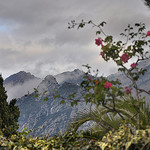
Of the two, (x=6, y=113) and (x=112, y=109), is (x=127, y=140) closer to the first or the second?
(x=112, y=109)

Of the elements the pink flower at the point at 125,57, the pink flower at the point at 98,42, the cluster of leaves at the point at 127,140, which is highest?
the pink flower at the point at 98,42

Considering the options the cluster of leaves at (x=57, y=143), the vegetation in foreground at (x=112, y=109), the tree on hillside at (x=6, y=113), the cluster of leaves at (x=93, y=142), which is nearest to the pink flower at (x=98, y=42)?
the vegetation in foreground at (x=112, y=109)

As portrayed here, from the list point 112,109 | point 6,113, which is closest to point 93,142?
point 112,109

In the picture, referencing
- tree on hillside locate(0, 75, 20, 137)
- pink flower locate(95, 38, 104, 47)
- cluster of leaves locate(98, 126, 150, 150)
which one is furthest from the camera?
tree on hillside locate(0, 75, 20, 137)

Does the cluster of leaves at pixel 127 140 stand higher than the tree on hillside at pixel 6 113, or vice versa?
the tree on hillside at pixel 6 113

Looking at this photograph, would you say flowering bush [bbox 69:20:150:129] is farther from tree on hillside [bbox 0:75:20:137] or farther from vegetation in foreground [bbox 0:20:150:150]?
tree on hillside [bbox 0:75:20:137]

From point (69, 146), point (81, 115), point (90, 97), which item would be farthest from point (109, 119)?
point (90, 97)

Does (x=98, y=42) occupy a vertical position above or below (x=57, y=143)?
above

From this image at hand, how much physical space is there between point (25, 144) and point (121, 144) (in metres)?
1.83

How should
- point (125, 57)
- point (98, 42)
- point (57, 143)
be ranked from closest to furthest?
point (125, 57), point (98, 42), point (57, 143)

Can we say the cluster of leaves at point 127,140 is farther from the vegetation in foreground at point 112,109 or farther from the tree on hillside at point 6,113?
the tree on hillside at point 6,113

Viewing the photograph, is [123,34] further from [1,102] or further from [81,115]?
[1,102]

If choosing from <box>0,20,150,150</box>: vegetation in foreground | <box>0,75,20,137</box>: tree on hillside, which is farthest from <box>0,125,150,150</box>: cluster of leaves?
<box>0,75,20,137</box>: tree on hillside

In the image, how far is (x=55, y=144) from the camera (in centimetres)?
417
